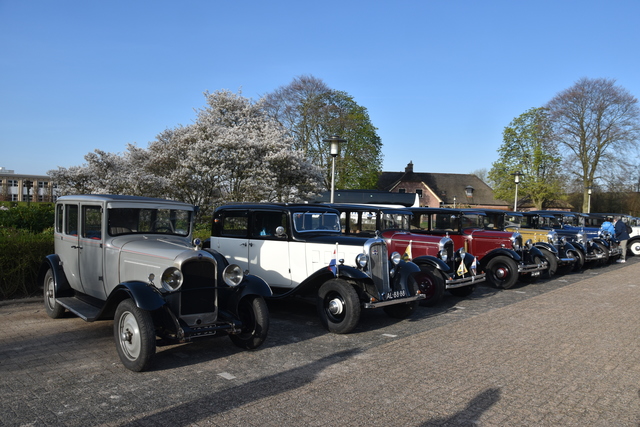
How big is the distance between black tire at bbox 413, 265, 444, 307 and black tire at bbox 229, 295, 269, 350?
4.01 meters

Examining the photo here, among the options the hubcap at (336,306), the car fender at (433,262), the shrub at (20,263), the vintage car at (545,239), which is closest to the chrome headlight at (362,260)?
the hubcap at (336,306)

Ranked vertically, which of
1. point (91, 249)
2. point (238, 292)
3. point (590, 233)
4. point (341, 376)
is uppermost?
point (91, 249)

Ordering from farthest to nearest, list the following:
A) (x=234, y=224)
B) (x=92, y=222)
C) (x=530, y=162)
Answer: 1. (x=530, y=162)
2. (x=234, y=224)
3. (x=92, y=222)

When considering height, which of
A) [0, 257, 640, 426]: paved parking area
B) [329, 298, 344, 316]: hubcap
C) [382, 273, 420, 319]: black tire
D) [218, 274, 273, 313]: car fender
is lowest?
[0, 257, 640, 426]: paved parking area

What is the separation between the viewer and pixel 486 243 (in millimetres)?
12156

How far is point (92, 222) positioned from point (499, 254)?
8.89 m

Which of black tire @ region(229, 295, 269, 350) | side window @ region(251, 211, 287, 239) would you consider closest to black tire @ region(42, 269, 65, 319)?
black tire @ region(229, 295, 269, 350)

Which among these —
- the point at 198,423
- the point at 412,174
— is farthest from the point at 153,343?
the point at 412,174

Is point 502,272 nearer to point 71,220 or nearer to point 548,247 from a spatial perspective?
point 548,247

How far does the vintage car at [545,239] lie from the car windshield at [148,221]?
353 inches

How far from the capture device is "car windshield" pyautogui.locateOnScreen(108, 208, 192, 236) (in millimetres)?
6348

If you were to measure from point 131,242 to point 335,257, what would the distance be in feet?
9.48

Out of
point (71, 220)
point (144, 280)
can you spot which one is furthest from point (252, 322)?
point (71, 220)

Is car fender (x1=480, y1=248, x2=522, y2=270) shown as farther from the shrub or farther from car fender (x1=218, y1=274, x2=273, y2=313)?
the shrub
